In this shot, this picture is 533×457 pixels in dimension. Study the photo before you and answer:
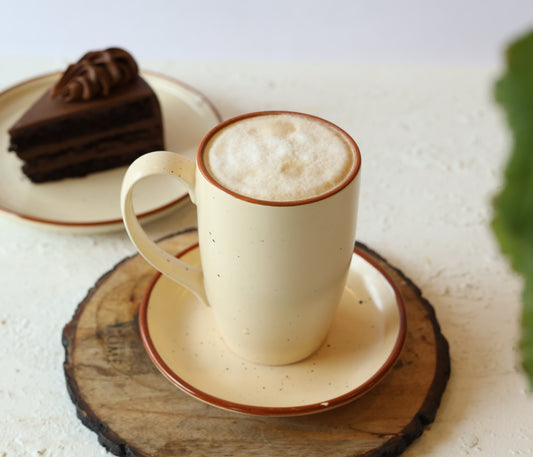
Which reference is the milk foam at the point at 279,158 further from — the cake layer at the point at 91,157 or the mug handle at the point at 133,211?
the cake layer at the point at 91,157

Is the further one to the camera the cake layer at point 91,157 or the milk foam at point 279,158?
the cake layer at point 91,157

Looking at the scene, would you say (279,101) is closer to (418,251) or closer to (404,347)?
(418,251)

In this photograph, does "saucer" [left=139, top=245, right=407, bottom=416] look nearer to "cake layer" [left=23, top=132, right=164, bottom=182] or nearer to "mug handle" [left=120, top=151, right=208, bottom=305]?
"mug handle" [left=120, top=151, right=208, bottom=305]

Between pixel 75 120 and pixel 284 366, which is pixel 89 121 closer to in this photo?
pixel 75 120

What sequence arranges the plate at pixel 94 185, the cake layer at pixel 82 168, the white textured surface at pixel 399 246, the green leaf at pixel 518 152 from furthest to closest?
the cake layer at pixel 82 168
the plate at pixel 94 185
the white textured surface at pixel 399 246
the green leaf at pixel 518 152

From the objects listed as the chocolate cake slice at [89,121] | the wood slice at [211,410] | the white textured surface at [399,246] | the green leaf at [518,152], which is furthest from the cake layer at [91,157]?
the green leaf at [518,152]

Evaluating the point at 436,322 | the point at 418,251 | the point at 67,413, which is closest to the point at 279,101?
the point at 418,251

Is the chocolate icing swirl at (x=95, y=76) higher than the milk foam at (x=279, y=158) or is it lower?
lower

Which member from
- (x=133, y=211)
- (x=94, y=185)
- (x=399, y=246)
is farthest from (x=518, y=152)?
(x=94, y=185)

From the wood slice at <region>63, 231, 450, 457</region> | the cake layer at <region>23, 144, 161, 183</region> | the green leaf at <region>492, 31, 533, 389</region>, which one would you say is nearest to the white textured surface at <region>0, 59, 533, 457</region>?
the wood slice at <region>63, 231, 450, 457</region>

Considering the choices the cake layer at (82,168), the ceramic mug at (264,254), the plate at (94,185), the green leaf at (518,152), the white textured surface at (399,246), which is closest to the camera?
the green leaf at (518,152)
